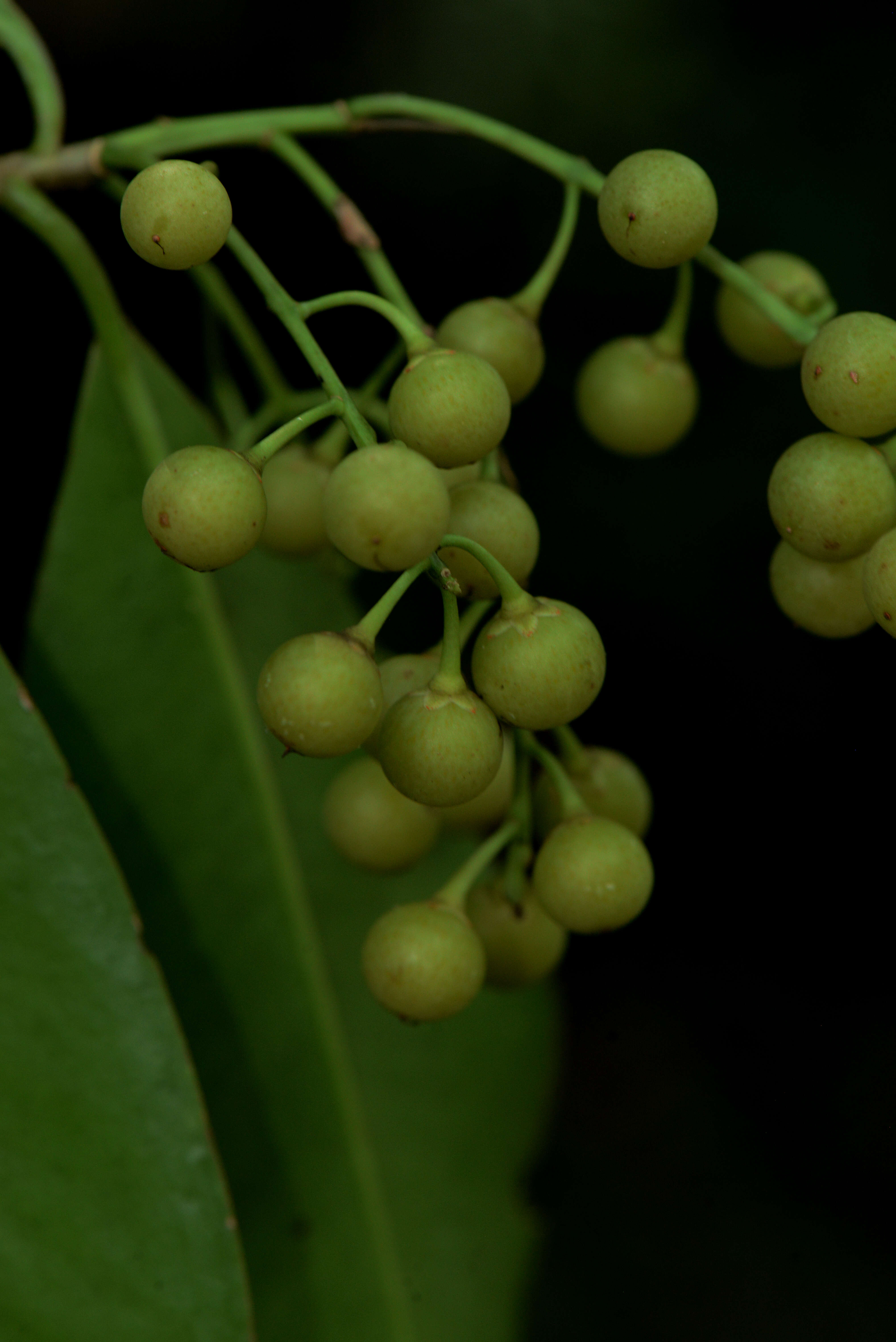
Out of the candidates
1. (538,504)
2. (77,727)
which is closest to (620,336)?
(538,504)

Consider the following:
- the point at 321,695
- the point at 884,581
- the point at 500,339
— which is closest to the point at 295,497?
the point at 500,339

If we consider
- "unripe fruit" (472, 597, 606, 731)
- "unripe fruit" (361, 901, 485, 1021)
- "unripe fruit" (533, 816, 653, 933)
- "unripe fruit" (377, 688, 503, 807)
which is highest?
"unripe fruit" (472, 597, 606, 731)

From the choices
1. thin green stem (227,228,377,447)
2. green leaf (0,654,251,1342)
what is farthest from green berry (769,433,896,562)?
green leaf (0,654,251,1342)

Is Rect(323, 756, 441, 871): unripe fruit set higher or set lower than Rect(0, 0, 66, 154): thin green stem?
lower

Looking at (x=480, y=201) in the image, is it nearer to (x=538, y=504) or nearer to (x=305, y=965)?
(x=538, y=504)

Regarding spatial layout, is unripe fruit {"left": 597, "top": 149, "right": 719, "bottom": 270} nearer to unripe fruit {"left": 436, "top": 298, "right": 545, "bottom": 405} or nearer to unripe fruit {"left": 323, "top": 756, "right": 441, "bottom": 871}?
unripe fruit {"left": 436, "top": 298, "right": 545, "bottom": 405}

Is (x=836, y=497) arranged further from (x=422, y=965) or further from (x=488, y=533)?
(x=422, y=965)
